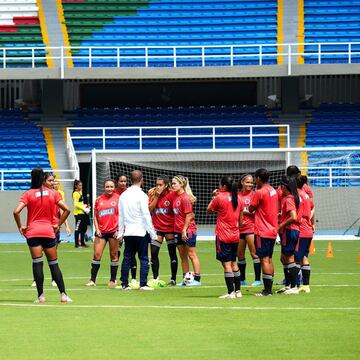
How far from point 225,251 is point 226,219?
53 cm

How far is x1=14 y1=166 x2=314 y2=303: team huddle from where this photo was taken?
632 inches

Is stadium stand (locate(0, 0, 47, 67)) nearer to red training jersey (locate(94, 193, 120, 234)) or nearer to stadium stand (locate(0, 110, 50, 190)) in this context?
stadium stand (locate(0, 110, 50, 190))

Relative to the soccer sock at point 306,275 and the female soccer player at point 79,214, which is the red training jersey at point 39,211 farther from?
the female soccer player at point 79,214

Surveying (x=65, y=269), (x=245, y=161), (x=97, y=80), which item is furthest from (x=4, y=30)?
(x=65, y=269)

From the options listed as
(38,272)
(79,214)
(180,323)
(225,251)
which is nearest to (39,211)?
(38,272)

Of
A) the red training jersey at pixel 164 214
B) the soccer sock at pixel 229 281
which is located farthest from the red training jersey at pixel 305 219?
the red training jersey at pixel 164 214

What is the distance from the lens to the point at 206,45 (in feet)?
149

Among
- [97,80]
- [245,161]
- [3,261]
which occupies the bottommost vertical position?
[3,261]

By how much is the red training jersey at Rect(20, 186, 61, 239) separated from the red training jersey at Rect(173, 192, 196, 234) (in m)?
3.99

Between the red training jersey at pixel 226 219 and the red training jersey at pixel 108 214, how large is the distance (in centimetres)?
299

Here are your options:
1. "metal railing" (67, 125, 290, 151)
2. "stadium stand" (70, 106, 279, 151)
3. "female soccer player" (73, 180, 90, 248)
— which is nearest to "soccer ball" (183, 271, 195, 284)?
"female soccer player" (73, 180, 90, 248)

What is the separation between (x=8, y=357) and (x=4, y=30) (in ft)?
119

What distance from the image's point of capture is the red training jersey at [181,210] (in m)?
19.6

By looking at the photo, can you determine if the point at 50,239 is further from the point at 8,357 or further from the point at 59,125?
the point at 59,125
